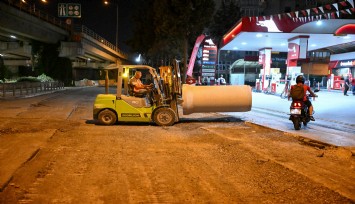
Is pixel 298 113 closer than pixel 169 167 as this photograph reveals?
No

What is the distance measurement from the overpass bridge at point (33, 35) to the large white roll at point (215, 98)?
905 inches

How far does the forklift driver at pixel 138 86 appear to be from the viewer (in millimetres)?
13109

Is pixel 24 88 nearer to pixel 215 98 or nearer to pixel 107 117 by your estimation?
pixel 107 117

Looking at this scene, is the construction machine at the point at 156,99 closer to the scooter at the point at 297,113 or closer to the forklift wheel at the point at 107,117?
the forklift wheel at the point at 107,117

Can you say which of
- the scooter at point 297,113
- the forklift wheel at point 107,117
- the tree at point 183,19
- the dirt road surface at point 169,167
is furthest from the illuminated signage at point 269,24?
the forklift wheel at point 107,117

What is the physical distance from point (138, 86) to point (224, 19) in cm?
5444

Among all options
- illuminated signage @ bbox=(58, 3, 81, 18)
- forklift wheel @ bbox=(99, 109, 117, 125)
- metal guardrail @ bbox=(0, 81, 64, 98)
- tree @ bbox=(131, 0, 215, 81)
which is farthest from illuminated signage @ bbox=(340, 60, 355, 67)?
forklift wheel @ bbox=(99, 109, 117, 125)

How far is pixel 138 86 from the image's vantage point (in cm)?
1323

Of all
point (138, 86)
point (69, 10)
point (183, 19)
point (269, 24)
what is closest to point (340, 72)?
point (183, 19)

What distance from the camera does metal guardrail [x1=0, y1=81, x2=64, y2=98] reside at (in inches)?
1095

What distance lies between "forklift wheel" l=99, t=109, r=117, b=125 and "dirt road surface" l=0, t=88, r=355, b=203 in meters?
1.27

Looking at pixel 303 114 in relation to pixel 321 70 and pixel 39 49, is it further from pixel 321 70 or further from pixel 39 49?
pixel 39 49

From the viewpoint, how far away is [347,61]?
4119cm

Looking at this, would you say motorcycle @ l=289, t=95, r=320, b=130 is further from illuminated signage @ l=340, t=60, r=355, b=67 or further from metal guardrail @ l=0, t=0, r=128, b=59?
illuminated signage @ l=340, t=60, r=355, b=67
